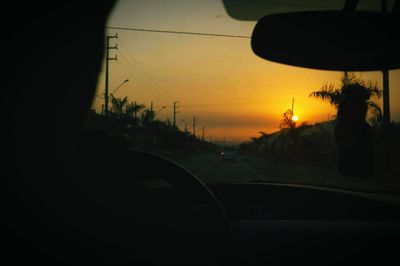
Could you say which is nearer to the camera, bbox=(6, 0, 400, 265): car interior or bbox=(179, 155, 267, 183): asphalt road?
bbox=(6, 0, 400, 265): car interior

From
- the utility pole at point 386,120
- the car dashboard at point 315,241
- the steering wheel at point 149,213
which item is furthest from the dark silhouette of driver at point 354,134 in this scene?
the steering wheel at point 149,213

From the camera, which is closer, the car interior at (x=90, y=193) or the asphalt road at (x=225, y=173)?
the car interior at (x=90, y=193)

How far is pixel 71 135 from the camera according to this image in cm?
134

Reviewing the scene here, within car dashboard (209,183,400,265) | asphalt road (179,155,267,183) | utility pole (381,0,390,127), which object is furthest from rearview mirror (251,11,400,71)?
asphalt road (179,155,267,183)

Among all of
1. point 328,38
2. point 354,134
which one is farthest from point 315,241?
point 328,38

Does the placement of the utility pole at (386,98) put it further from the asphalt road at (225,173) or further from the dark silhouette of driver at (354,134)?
the asphalt road at (225,173)

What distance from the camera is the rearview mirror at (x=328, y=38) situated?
202cm

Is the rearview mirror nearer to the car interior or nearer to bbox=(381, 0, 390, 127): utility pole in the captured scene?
bbox=(381, 0, 390, 127): utility pole

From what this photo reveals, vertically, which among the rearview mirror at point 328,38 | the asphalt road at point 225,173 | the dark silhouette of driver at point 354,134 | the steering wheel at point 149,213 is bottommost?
the asphalt road at point 225,173

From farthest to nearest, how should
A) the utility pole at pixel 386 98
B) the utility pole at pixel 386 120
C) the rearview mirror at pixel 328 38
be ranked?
the utility pole at pixel 386 98, the utility pole at pixel 386 120, the rearview mirror at pixel 328 38

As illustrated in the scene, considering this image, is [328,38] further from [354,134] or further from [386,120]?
[386,120]

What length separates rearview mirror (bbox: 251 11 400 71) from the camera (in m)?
2.02

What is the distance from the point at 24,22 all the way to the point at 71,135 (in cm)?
35

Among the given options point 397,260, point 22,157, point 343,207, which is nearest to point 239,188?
point 343,207
